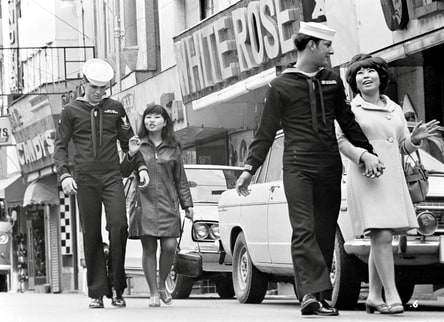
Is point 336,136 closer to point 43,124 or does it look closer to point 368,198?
point 368,198

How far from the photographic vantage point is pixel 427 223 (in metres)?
11.0

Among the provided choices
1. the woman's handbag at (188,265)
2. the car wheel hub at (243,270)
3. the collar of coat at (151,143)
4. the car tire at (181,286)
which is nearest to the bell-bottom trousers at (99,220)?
the collar of coat at (151,143)

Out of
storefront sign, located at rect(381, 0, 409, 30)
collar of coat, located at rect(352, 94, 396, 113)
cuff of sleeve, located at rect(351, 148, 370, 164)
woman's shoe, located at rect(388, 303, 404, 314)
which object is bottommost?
woman's shoe, located at rect(388, 303, 404, 314)

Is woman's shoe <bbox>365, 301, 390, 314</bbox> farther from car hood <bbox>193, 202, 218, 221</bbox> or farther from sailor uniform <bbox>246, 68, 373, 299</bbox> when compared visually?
car hood <bbox>193, 202, 218, 221</bbox>

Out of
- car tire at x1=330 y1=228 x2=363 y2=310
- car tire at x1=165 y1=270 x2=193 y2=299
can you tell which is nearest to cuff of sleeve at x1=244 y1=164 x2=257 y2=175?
car tire at x1=330 y1=228 x2=363 y2=310

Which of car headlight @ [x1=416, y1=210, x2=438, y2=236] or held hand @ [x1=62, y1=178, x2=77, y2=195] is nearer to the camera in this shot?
car headlight @ [x1=416, y1=210, x2=438, y2=236]

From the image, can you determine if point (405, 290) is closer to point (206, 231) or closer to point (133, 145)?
point (133, 145)

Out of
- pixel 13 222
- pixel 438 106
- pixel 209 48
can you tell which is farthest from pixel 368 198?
pixel 13 222

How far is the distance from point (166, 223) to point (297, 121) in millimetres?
2806

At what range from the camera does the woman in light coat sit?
10.0 m

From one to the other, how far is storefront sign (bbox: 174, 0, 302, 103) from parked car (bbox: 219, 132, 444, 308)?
5.28m

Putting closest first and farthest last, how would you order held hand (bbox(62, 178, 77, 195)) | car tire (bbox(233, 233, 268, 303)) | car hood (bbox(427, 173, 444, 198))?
car hood (bbox(427, 173, 444, 198)) → held hand (bbox(62, 178, 77, 195)) → car tire (bbox(233, 233, 268, 303))

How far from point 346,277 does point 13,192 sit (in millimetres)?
32309

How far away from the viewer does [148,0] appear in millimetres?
31094
